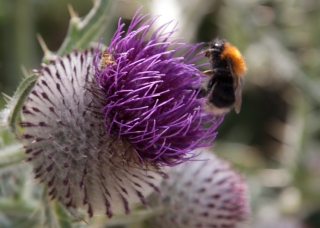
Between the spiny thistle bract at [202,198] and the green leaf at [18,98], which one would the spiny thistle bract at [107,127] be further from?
the spiny thistle bract at [202,198]

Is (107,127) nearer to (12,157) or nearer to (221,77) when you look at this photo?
(12,157)

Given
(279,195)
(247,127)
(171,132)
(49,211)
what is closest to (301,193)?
(279,195)

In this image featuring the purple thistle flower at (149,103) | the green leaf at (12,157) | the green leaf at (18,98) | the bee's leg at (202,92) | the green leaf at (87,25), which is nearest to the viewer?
the green leaf at (18,98)

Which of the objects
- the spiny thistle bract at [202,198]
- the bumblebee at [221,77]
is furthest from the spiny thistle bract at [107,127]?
the spiny thistle bract at [202,198]

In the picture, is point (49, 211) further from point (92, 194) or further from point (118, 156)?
point (118, 156)

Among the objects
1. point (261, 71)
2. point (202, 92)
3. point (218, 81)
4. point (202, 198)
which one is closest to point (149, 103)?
point (202, 92)

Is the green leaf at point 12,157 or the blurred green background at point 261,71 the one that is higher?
the blurred green background at point 261,71

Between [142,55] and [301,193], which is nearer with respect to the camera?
[142,55]
